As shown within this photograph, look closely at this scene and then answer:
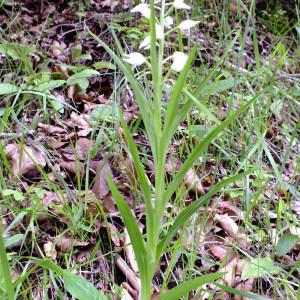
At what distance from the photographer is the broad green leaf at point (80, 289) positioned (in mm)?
1165

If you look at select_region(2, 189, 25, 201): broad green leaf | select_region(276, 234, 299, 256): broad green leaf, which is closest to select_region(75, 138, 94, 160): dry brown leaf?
select_region(2, 189, 25, 201): broad green leaf

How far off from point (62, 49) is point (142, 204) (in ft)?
3.82

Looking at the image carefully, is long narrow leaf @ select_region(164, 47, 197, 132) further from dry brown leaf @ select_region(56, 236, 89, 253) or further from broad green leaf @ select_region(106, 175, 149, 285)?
dry brown leaf @ select_region(56, 236, 89, 253)

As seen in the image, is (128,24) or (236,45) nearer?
(128,24)

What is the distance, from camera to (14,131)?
1940 mm

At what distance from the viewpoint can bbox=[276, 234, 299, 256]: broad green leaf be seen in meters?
1.54

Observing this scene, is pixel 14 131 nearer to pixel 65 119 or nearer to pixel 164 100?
pixel 65 119

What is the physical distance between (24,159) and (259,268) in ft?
3.04

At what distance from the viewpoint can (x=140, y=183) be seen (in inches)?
42.6

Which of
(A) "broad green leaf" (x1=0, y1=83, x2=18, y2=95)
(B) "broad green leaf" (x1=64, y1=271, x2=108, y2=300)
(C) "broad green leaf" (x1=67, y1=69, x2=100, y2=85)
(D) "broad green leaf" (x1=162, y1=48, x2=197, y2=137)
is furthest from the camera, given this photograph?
(C) "broad green leaf" (x1=67, y1=69, x2=100, y2=85)

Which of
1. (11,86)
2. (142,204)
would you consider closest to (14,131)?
(11,86)

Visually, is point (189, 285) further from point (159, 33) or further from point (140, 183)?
point (159, 33)

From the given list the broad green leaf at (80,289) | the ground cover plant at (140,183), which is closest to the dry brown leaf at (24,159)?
the ground cover plant at (140,183)

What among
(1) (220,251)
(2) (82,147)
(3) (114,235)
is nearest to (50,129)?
(2) (82,147)
